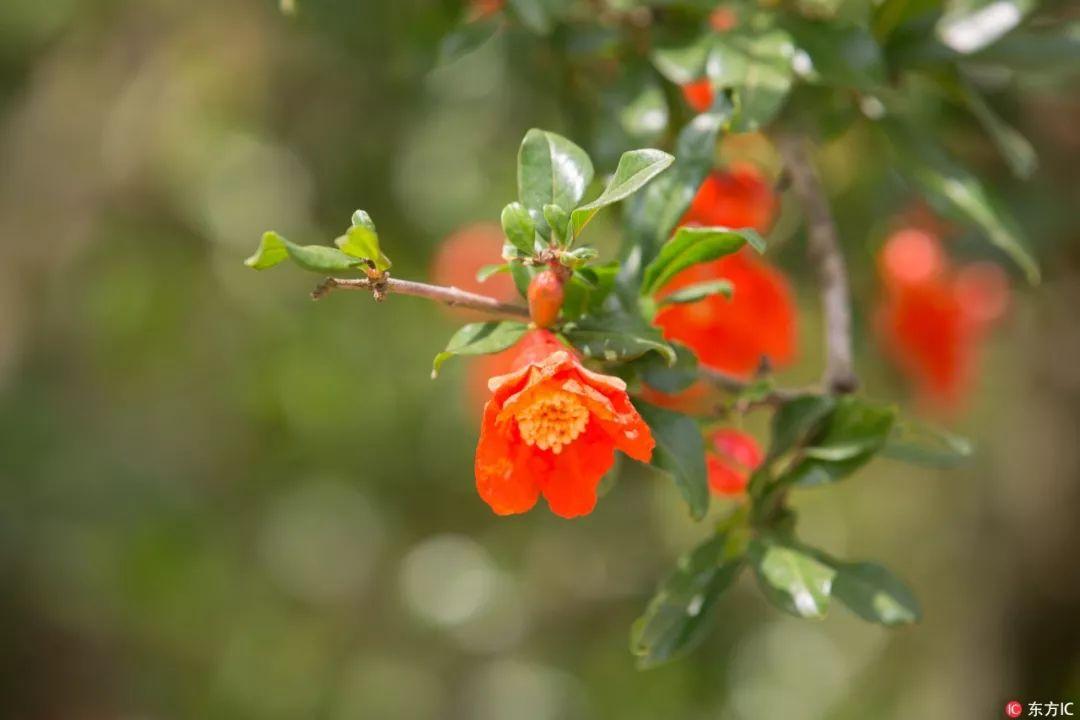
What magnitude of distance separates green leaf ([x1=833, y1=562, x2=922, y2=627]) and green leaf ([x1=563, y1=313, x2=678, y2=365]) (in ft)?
0.86

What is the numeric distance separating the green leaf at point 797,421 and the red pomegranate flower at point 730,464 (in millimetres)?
57

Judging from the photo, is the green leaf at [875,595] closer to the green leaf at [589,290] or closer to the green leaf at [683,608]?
the green leaf at [683,608]

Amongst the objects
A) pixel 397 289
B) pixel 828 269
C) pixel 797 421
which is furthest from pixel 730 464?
pixel 397 289

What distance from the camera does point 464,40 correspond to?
3.72 feet

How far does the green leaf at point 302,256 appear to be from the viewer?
742 mm

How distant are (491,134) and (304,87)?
489 mm

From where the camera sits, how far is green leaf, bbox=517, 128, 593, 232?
0.83m

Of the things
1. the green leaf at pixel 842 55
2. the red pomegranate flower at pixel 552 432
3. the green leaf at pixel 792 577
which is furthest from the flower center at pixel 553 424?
the green leaf at pixel 842 55

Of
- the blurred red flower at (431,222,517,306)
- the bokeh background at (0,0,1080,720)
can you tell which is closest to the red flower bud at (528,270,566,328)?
the blurred red flower at (431,222,517,306)

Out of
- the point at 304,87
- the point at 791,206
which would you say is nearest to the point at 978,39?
the point at 791,206

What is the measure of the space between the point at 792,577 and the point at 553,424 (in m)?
0.23

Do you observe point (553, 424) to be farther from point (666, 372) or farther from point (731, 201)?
point (731, 201)

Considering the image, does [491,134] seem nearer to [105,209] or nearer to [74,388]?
[105,209]

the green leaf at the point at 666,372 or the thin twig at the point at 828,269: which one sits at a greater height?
the green leaf at the point at 666,372
